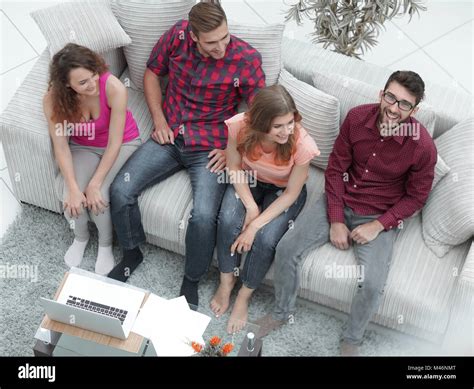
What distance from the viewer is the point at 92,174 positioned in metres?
2.96

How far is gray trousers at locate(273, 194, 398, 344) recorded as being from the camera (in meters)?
2.70

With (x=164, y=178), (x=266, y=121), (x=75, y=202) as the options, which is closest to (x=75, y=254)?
(x=75, y=202)

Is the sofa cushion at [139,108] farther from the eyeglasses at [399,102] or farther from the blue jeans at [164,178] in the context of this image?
the eyeglasses at [399,102]

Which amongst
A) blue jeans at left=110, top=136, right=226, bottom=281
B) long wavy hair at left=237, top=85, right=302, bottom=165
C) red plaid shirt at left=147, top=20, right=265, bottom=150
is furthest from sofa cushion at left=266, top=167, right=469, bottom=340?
red plaid shirt at left=147, top=20, right=265, bottom=150

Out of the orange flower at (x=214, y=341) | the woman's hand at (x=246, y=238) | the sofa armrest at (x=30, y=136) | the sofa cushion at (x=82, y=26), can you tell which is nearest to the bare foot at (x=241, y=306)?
the woman's hand at (x=246, y=238)

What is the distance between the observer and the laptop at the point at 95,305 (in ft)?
7.99

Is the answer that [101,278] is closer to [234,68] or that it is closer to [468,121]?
[234,68]

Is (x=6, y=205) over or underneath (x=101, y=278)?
underneath

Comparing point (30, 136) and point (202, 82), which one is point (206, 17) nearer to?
point (202, 82)

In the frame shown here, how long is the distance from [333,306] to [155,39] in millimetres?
1340

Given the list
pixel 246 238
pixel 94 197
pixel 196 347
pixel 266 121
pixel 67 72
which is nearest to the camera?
pixel 196 347

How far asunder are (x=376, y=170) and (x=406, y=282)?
0.44 meters

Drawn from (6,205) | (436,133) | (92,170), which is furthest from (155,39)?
(436,133)

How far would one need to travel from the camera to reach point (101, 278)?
2662mm
